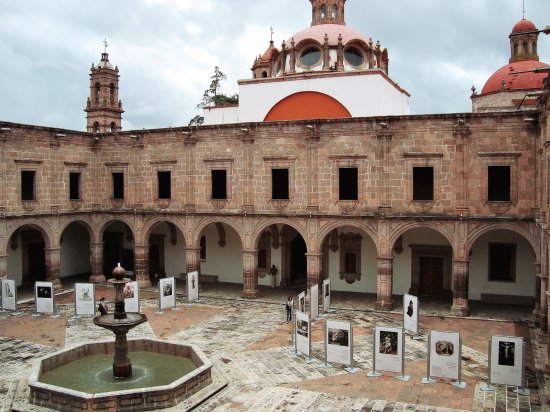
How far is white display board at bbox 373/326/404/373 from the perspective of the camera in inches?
527

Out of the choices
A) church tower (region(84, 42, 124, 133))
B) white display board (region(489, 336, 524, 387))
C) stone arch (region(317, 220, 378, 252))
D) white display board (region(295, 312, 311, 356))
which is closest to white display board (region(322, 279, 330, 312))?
stone arch (region(317, 220, 378, 252))

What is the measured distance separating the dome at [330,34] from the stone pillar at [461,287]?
45.3ft

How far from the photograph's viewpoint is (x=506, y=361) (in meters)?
12.6

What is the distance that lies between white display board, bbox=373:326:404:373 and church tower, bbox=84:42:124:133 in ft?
84.4

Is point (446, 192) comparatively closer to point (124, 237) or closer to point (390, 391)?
point (390, 391)

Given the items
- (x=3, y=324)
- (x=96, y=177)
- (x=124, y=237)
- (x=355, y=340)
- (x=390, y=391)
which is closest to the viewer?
(x=390, y=391)

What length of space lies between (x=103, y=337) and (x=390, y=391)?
30.3 feet

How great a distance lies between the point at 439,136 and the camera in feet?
65.7

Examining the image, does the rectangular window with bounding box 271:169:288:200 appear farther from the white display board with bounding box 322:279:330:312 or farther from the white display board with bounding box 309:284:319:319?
the white display board with bounding box 309:284:319:319

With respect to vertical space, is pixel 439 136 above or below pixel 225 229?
above

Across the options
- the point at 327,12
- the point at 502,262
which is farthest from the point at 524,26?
the point at 502,262

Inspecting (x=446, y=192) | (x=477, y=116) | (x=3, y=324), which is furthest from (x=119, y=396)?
(x=477, y=116)

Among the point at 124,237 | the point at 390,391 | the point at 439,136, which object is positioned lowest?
the point at 390,391

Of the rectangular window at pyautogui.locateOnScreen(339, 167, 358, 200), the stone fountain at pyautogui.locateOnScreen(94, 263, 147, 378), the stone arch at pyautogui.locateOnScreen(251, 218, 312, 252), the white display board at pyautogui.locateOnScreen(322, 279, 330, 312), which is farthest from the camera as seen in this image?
the stone arch at pyautogui.locateOnScreen(251, 218, 312, 252)
